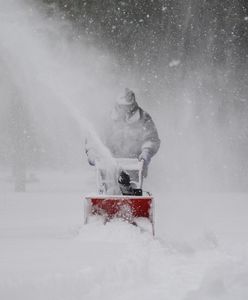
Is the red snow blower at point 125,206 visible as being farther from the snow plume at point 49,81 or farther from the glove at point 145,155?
the snow plume at point 49,81

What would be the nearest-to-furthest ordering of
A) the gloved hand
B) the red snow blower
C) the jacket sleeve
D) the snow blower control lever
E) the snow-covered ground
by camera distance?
the snow-covered ground
the red snow blower
the snow blower control lever
the gloved hand
the jacket sleeve

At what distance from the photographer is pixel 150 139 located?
26.0 feet

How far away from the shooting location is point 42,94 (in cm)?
2102

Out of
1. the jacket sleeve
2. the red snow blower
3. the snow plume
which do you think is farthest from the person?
the snow plume

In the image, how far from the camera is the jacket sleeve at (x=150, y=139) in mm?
7812

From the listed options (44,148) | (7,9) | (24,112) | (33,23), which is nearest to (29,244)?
(7,9)

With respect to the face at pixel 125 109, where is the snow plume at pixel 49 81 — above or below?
above

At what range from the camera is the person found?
7883mm

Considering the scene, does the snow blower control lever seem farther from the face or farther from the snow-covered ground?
the face

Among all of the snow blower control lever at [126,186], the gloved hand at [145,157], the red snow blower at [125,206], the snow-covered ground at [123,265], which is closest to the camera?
the snow-covered ground at [123,265]

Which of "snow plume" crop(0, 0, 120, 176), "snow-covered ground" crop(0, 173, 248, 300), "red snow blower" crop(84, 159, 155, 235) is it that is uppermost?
"snow plume" crop(0, 0, 120, 176)

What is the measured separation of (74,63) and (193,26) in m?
7.90

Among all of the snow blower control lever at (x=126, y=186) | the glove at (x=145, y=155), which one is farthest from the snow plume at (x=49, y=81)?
the snow blower control lever at (x=126, y=186)

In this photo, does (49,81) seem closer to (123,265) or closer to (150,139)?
(150,139)
